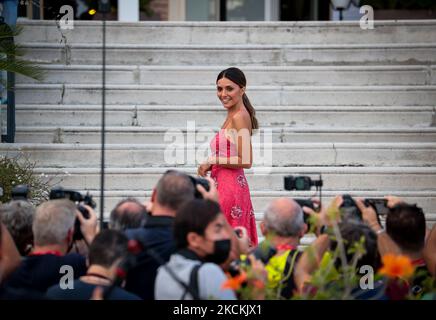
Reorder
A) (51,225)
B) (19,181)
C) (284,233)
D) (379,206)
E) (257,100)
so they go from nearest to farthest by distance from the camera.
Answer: (51,225), (284,233), (379,206), (19,181), (257,100)

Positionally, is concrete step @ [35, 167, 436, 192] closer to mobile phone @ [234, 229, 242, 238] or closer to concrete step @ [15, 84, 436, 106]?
concrete step @ [15, 84, 436, 106]

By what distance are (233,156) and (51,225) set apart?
2.54m

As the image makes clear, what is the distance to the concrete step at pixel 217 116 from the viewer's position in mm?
10297

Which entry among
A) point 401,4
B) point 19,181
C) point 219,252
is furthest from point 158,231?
point 401,4

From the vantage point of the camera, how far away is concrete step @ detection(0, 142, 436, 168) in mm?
9727

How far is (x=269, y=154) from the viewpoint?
9.73m

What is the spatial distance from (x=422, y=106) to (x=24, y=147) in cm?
410

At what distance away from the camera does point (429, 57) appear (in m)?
11.0

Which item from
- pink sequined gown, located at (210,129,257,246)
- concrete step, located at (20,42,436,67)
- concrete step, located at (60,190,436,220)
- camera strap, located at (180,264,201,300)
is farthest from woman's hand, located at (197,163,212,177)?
concrete step, located at (20,42,436,67)

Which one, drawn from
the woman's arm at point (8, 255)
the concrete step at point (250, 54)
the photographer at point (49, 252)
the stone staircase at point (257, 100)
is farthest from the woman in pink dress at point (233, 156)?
the concrete step at point (250, 54)

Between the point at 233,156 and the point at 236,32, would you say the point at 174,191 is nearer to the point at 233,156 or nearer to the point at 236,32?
the point at 233,156

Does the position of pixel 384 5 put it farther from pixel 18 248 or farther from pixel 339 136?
pixel 18 248

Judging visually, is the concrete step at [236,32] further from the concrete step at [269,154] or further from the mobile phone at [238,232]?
the mobile phone at [238,232]

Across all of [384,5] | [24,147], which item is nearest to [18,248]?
[24,147]
